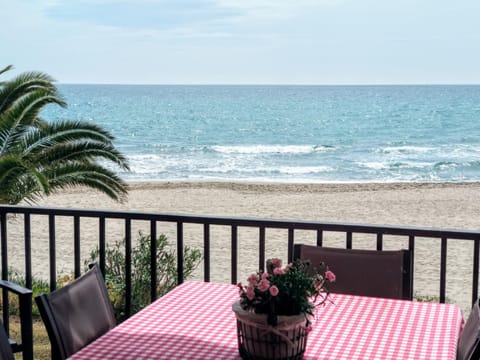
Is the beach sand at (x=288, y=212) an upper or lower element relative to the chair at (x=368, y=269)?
lower

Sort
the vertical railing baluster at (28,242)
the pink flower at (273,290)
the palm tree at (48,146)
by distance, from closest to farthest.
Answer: the pink flower at (273,290) < the vertical railing baluster at (28,242) < the palm tree at (48,146)

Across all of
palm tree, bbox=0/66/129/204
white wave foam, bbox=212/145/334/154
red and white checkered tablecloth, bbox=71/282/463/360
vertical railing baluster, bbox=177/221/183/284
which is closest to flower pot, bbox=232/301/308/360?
red and white checkered tablecloth, bbox=71/282/463/360

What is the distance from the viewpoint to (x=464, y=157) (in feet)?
109

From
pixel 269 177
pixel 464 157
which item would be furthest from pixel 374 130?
pixel 269 177

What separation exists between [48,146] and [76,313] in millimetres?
7029

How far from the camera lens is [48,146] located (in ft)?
30.4

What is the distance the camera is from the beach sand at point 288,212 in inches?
527

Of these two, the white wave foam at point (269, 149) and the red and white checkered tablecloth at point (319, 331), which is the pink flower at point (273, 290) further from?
the white wave foam at point (269, 149)

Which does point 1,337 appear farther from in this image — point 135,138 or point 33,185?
point 135,138

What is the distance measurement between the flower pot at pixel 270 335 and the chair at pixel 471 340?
18.7 inches

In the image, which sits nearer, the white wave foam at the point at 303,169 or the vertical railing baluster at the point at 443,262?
the vertical railing baluster at the point at 443,262

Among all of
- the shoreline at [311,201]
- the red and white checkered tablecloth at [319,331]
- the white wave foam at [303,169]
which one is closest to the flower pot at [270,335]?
the red and white checkered tablecloth at [319,331]

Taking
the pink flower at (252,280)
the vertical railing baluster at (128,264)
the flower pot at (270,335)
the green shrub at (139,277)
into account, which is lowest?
the green shrub at (139,277)
